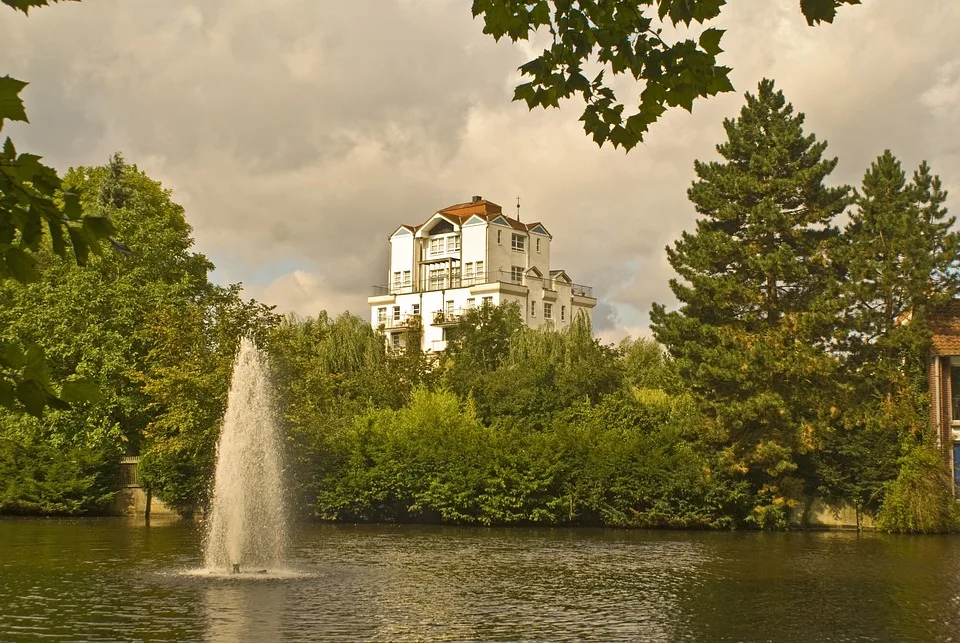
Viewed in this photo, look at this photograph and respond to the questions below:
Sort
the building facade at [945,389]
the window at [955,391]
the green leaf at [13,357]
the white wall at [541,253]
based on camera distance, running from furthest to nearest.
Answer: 1. the white wall at [541,253]
2. the window at [955,391]
3. the building facade at [945,389]
4. the green leaf at [13,357]

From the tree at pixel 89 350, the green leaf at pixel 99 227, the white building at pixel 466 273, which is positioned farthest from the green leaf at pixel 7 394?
the white building at pixel 466 273

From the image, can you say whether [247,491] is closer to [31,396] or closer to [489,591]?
[489,591]

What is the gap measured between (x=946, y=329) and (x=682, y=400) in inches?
408

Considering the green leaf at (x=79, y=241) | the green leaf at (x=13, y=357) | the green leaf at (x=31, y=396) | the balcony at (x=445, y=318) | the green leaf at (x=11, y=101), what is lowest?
the green leaf at (x=31, y=396)

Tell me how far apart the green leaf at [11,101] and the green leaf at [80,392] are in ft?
3.66

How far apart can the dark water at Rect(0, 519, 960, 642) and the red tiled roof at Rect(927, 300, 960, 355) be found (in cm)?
939

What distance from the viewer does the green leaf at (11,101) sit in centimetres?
455

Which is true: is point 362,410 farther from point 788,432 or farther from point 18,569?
point 18,569

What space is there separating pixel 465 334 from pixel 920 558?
3807 cm

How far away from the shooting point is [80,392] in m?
4.90

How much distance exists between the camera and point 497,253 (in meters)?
102

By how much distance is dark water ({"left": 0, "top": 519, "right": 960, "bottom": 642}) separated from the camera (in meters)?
16.9

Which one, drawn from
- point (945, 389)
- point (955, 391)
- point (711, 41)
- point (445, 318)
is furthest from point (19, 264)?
point (445, 318)

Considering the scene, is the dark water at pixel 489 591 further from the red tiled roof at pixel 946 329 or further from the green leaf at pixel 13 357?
the green leaf at pixel 13 357
